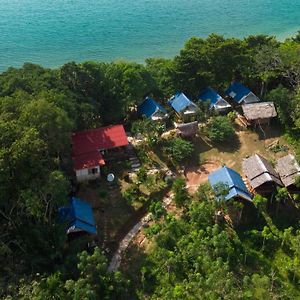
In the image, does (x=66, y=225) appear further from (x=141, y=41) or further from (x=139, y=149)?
(x=141, y=41)

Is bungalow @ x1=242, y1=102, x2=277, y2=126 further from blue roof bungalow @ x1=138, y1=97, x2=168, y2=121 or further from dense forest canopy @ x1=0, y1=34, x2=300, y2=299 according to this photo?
blue roof bungalow @ x1=138, y1=97, x2=168, y2=121

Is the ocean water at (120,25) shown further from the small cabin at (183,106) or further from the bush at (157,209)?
the bush at (157,209)

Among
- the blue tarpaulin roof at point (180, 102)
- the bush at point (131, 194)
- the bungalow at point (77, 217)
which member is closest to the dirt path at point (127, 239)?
the bush at point (131, 194)

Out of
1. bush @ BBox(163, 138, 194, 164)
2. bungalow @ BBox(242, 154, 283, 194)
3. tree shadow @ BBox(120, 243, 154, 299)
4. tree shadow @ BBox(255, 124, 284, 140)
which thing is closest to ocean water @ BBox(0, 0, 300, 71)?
tree shadow @ BBox(255, 124, 284, 140)

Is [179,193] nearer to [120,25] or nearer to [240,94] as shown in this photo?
[240,94]

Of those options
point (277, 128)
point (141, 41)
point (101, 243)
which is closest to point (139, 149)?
point (101, 243)

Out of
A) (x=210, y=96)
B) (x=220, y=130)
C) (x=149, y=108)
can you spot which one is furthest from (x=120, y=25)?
(x=220, y=130)
